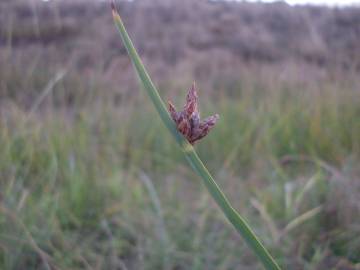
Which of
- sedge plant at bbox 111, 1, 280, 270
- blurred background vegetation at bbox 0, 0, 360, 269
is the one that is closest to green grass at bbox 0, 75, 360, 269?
blurred background vegetation at bbox 0, 0, 360, 269

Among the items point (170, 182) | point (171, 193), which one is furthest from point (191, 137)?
point (170, 182)

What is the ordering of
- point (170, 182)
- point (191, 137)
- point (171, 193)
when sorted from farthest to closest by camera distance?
point (170, 182) → point (171, 193) → point (191, 137)

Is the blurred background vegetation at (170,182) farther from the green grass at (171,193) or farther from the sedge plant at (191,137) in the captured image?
the sedge plant at (191,137)

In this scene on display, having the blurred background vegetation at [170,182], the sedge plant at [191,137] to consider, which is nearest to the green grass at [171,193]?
the blurred background vegetation at [170,182]

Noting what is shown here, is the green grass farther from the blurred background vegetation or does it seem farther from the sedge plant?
the sedge plant

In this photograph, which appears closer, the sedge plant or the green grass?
the sedge plant

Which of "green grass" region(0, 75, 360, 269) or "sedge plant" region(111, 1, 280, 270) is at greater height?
"sedge plant" region(111, 1, 280, 270)

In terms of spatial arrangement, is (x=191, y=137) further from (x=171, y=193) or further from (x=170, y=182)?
(x=170, y=182)

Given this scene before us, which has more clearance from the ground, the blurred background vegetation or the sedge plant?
the sedge plant
